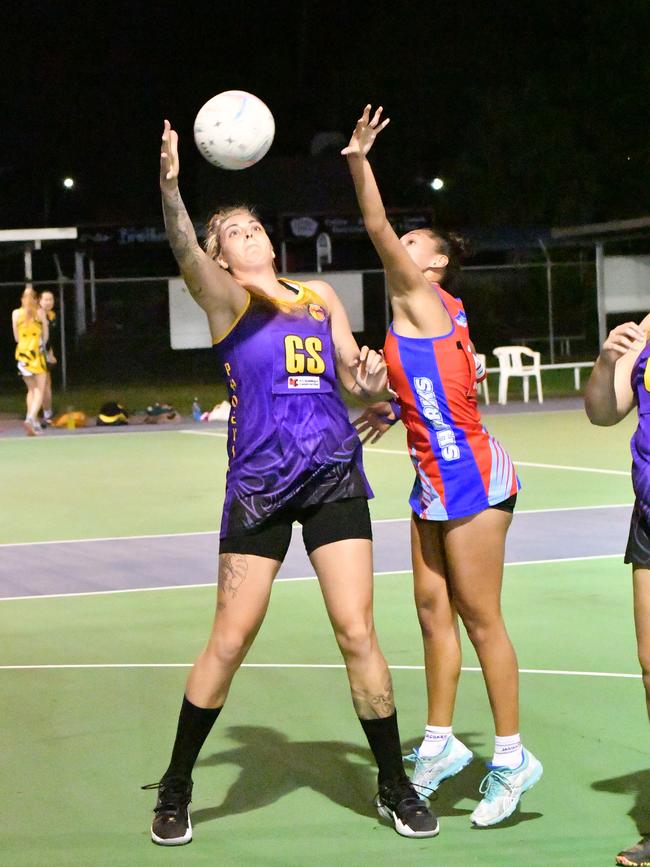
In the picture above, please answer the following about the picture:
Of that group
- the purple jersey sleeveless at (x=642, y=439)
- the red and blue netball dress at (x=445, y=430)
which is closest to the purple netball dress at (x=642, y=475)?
the purple jersey sleeveless at (x=642, y=439)

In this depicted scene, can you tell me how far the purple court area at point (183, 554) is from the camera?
9523 mm

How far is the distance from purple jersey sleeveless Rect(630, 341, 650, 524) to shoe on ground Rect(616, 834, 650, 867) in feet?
3.14

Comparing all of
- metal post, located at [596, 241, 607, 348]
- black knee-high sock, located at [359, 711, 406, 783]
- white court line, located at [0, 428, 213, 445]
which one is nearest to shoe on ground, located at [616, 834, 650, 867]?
black knee-high sock, located at [359, 711, 406, 783]

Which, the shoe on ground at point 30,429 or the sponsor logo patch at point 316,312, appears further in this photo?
the shoe on ground at point 30,429

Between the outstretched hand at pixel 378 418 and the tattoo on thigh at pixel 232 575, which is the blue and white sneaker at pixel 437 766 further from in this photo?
the outstretched hand at pixel 378 418

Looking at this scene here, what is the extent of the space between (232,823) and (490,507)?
1.34 m

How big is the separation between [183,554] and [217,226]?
566cm

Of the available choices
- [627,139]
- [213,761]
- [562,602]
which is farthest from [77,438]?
[627,139]

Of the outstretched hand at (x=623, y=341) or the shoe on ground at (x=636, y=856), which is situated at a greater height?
the outstretched hand at (x=623, y=341)

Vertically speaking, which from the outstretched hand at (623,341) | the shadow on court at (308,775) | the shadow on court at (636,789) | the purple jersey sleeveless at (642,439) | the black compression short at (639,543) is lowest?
the shadow on court at (308,775)

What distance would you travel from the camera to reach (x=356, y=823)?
4906mm

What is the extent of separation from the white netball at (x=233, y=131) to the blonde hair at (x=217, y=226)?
0.26 m

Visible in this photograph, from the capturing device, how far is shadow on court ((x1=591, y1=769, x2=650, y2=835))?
Answer: 486 cm

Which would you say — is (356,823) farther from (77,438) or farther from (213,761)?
(77,438)
